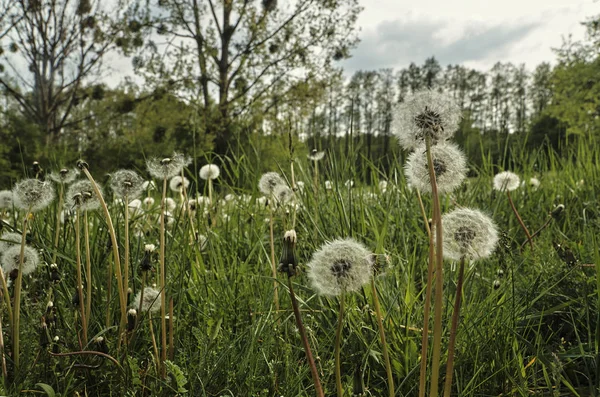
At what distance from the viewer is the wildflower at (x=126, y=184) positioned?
1.44 meters

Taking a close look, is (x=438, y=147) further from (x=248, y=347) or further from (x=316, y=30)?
(x=316, y=30)

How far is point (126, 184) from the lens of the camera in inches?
56.4

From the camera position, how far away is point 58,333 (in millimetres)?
1627

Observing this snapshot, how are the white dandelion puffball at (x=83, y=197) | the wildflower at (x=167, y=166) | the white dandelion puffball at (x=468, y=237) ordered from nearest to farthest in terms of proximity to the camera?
the white dandelion puffball at (x=468, y=237) → the white dandelion puffball at (x=83, y=197) → the wildflower at (x=167, y=166)

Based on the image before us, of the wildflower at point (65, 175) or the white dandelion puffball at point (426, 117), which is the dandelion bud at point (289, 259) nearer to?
the white dandelion puffball at point (426, 117)

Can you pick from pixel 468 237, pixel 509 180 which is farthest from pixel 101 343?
pixel 509 180

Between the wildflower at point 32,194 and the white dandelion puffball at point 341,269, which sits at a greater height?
the wildflower at point 32,194

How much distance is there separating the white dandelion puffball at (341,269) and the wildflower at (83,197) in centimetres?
87

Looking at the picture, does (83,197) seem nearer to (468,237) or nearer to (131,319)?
(131,319)

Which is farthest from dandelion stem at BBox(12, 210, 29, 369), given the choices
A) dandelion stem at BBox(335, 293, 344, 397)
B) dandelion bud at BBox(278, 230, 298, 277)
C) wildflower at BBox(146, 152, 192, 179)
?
dandelion stem at BBox(335, 293, 344, 397)

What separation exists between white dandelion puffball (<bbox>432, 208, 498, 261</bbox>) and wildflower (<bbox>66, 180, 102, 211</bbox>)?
112cm

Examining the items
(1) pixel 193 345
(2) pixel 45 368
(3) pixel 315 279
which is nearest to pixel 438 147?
(3) pixel 315 279

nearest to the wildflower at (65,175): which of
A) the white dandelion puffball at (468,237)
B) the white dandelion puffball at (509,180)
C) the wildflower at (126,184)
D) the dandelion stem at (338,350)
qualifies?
the wildflower at (126,184)

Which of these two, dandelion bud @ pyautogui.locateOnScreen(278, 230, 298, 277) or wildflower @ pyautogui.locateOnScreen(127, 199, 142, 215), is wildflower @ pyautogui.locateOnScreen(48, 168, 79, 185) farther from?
dandelion bud @ pyautogui.locateOnScreen(278, 230, 298, 277)
